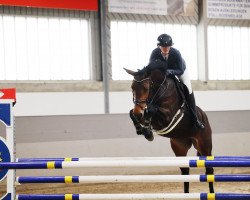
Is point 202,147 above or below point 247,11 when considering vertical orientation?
below

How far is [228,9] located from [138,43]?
1.76 metres

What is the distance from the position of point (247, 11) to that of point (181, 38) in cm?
135

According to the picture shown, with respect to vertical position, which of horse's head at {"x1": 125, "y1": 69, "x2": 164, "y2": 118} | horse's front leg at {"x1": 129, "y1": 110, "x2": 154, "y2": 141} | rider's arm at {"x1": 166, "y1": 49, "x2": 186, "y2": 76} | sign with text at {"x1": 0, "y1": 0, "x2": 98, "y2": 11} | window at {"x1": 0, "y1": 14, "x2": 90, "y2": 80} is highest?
sign with text at {"x1": 0, "y1": 0, "x2": 98, "y2": 11}

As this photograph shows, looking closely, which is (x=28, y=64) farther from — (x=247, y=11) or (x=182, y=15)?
(x=247, y=11)

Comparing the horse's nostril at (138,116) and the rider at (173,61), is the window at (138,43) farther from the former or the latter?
the horse's nostril at (138,116)

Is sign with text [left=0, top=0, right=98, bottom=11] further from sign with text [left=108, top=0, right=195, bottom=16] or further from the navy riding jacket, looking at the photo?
the navy riding jacket

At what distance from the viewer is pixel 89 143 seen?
6.05 metres

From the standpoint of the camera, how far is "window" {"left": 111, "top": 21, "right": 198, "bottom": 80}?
658 cm

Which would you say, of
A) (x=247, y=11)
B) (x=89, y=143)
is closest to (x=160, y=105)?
(x=89, y=143)

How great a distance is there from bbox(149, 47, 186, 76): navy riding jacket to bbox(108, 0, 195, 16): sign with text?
2.68 metres

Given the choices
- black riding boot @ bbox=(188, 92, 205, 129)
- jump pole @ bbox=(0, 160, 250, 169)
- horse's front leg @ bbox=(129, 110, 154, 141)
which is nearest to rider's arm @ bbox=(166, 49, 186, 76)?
black riding boot @ bbox=(188, 92, 205, 129)

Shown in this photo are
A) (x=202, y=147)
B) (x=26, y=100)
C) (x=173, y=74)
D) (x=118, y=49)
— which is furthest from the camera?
(x=118, y=49)

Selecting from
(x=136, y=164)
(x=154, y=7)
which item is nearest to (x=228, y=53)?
(x=154, y=7)

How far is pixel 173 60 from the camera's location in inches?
157
